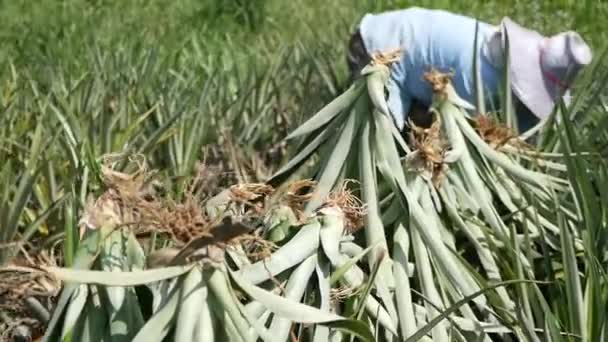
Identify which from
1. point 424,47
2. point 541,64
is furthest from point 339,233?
point 424,47

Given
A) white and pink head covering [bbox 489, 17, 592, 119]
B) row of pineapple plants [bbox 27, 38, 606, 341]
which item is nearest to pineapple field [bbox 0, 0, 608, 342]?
row of pineapple plants [bbox 27, 38, 606, 341]

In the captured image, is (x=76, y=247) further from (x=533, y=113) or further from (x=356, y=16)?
(x=356, y=16)

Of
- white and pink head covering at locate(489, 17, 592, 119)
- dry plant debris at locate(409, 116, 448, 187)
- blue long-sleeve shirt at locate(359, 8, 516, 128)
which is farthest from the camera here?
blue long-sleeve shirt at locate(359, 8, 516, 128)

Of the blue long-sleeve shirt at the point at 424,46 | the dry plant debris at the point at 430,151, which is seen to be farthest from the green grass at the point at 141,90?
the dry plant debris at the point at 430,151

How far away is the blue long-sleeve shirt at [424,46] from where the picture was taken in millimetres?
2262

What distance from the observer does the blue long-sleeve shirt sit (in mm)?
2262

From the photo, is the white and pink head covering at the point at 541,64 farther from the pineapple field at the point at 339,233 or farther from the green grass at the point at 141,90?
the pineapple field at the point at 339,233

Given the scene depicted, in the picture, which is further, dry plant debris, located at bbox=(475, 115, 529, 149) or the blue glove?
the blue glove

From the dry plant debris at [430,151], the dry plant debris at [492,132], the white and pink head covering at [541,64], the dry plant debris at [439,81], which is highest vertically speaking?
the dry plant debris at [439,81]

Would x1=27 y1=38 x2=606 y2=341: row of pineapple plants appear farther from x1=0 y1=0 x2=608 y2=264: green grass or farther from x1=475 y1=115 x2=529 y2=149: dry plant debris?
x1=0 y1=0 x2=608 y2=264: green grass

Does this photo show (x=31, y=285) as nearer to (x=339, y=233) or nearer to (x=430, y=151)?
(x=339, y=233)

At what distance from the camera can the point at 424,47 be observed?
2.40 metres

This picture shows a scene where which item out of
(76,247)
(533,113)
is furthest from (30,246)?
(533,113)

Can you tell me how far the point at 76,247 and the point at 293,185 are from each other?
0.17 metres
